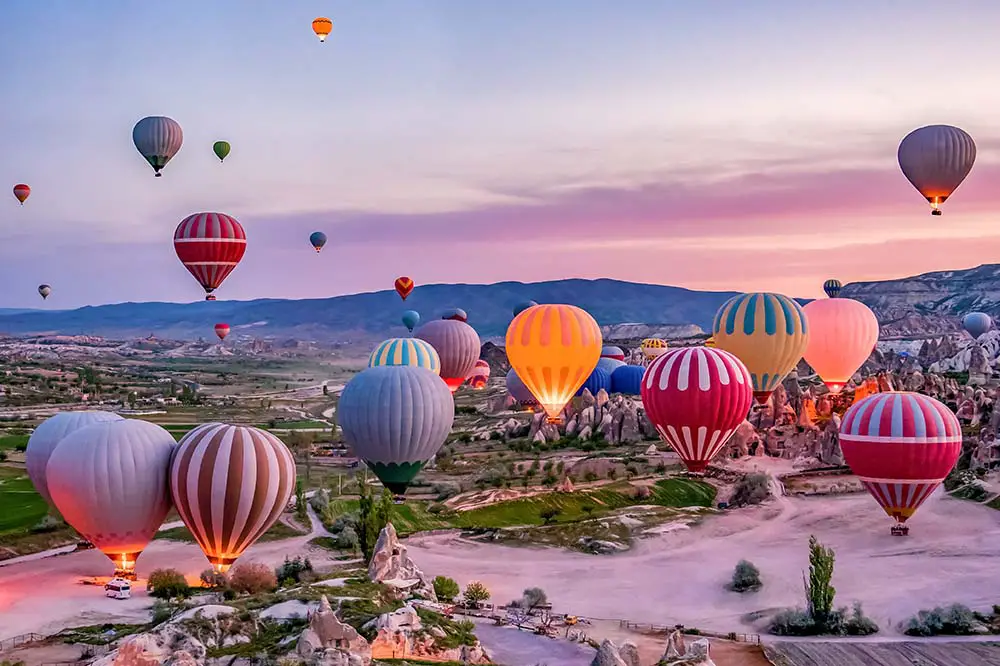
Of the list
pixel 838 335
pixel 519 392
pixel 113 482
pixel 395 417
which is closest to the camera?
pixel 113 482

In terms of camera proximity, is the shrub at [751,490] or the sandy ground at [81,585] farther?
the shrub at [751,490]

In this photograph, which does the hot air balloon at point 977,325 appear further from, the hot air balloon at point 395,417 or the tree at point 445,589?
the tree at point 445,589

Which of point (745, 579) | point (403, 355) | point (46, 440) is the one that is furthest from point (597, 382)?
point (46, 440)

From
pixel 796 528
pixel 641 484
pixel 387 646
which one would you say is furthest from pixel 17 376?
pixel 387 646

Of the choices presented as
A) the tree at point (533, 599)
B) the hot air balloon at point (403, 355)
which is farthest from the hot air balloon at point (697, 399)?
the hot air balloon at point (403, 355)

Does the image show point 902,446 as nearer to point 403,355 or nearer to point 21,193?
point 403,355

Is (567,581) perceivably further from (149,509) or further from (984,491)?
(984,491)
